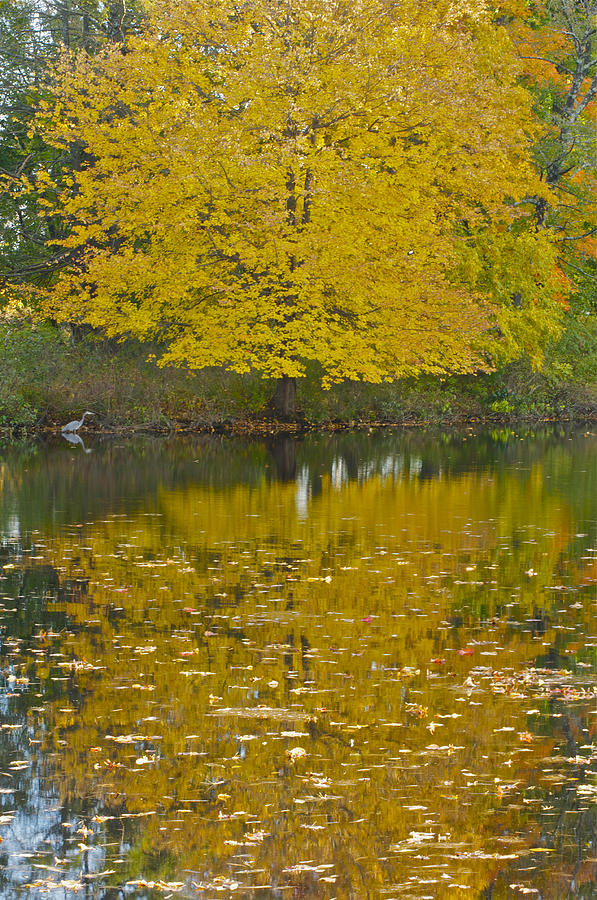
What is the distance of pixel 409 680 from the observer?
824cm

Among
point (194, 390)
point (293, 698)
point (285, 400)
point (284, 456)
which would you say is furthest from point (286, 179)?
point (293, 698)

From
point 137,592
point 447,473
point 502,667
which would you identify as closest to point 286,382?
point 447,473

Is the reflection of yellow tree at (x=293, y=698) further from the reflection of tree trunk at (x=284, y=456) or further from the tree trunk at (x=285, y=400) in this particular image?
the tree trunk at (x=285, y=400)

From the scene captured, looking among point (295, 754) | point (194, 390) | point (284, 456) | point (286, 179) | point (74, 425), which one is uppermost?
point (286, 179)

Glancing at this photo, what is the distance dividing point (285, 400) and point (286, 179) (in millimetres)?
7497

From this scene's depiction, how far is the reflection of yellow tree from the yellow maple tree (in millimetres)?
17771

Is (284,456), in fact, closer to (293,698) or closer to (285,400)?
(285,400)

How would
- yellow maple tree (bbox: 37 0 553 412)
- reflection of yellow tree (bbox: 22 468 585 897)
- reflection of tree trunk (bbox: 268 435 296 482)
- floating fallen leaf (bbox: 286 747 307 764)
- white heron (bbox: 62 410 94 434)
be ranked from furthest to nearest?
1. white heron (bbox: 62 410 94 434)
2. yellow maple tree (bbox: 37 0 553 412)
3. reflection of tree trunk (bbox: 268 435 296 482)
4. floating fallen leaf (bbox: 286 747 307 764)
5. reflection of yellow tree (bbox: 22 468 585 897)

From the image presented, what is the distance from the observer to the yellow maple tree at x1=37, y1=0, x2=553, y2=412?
30891mm

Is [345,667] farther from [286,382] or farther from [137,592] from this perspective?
[286,382]

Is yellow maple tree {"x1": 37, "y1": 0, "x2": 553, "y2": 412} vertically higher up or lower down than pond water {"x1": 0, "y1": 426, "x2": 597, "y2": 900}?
higher up

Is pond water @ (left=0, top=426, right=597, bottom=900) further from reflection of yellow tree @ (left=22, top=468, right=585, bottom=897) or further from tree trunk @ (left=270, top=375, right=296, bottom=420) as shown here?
tree trunk @ (left=270, top=375, right=296, bottom=420)

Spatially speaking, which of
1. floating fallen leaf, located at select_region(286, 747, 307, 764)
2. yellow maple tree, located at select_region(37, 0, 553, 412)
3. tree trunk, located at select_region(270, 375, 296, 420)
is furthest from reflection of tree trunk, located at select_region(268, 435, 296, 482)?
floating fallen leaf, located at select_region(286, 747, 307, 764)

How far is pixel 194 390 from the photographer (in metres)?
36.3
